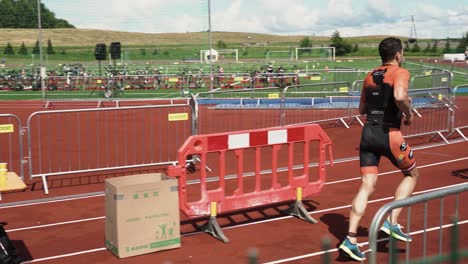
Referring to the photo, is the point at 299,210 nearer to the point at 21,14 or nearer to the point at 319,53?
the point at 21,14

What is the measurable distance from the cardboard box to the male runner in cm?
195

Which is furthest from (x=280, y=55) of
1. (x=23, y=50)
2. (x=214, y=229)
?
(x=214, y=229)

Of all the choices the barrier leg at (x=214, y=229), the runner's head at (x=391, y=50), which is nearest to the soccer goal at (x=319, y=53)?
the barrier leg at (x=214, y=229)

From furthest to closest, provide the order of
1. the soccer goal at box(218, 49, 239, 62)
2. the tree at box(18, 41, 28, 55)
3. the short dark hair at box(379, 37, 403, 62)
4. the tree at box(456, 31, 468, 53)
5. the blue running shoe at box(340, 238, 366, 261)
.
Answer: the tree at box(456, 31, 468, 53) < the soccer goal at box(218, 49, 239, 62) < the tree at box(18, 41, 28, 55) < the short dark hair at box(379, 37, 403, 62) < the blue running shoe at box(340, 238, 366, 261)

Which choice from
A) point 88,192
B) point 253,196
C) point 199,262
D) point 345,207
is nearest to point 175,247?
point 199,262

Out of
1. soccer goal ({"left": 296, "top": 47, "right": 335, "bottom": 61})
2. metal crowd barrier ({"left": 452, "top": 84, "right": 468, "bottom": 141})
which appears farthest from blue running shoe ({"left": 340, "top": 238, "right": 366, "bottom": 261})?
soccer goal ({"left": 296, "top": 47, "right": 335, "bottom": 61})

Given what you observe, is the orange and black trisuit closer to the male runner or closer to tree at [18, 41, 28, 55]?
the male runner

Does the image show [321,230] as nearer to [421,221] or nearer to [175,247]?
[421,221]

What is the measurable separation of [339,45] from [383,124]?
58.7 meters

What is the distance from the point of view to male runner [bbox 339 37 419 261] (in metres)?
5.64

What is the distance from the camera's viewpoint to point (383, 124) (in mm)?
5754

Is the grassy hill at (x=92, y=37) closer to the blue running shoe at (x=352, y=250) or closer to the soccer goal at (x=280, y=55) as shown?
the soccer goal at (x=280, y=55)

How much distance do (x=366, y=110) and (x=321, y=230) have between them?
1.83 meters

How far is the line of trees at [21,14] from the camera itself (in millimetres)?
A: 25734
